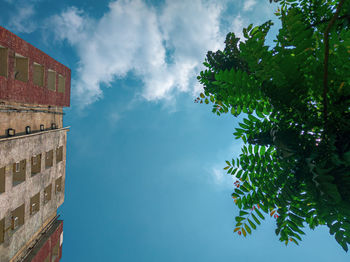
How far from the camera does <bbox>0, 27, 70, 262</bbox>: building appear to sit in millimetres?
10602

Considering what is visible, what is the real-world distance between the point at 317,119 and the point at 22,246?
1654cm

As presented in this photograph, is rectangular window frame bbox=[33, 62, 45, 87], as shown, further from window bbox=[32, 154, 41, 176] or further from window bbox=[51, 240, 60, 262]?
window bbox=[51, 240, 60, 262]

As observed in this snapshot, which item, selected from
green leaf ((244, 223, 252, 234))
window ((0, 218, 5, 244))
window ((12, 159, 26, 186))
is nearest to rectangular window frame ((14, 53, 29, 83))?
window ((12, 159, 26, 186))

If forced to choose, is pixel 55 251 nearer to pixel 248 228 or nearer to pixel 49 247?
pixel 49 247

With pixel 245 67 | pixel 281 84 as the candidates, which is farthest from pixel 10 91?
pixel 281 84

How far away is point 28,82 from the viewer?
1223 cm

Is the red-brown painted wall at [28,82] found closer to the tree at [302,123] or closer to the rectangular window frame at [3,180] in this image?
the rectangular window frame at [3,180]

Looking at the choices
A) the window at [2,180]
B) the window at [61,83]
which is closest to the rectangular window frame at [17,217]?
the window at [2,180]

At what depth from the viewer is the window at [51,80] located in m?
14.9

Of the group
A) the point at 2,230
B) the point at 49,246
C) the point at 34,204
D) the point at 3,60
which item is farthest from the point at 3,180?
the point at 49,246

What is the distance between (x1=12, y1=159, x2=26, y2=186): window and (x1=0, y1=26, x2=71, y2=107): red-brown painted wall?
3.84 meters

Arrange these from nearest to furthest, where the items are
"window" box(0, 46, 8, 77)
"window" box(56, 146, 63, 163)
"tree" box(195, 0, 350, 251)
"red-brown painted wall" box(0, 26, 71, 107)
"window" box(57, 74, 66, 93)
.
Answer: "tree" box(195, 0, 350, 251) < "window" box(0, 46, 8, 77) < "red-brown painted wall" box(0, 26, 71, 107) < "window" box(57, 74, 66, 93) < "window" box(56, 146, 63, 163)

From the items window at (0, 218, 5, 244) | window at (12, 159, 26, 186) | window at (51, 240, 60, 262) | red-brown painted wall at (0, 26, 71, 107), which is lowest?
window at (51, 240, 60, 262)

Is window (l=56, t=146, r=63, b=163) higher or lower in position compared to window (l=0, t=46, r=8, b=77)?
lower
